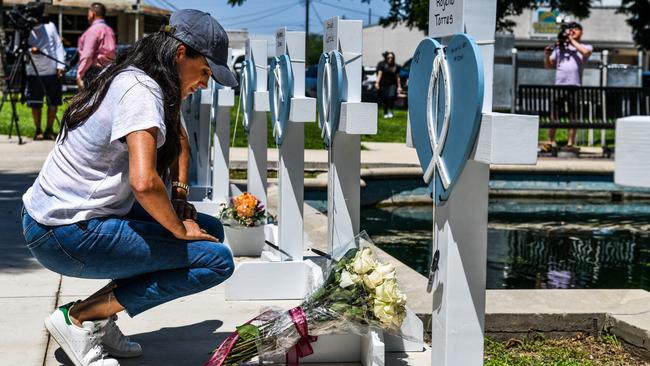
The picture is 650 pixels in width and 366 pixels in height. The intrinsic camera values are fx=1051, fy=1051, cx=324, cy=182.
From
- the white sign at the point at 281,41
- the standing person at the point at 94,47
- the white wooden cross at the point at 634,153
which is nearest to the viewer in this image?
the white wooden cross at the point at 634,153

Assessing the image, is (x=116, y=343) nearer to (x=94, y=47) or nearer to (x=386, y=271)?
(x=386, y=271)

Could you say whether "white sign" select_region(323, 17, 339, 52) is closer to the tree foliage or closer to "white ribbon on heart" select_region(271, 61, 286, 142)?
"white ribbon on heart" select_region(271, 61, 286, 142)

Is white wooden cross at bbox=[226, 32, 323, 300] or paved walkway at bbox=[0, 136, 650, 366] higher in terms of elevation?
white wooden cross at bbox=[226, 32, 323, 300]

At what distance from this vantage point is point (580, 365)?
4.17 metres

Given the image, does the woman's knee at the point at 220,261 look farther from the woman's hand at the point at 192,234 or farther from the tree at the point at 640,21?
the tree at the point at 640,21

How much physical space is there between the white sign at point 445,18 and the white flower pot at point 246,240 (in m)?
3.01

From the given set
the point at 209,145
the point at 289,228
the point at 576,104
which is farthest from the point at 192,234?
the point at 576,104

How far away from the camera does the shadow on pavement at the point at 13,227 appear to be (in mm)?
5965

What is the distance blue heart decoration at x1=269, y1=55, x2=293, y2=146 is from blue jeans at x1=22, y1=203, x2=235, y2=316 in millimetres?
1747

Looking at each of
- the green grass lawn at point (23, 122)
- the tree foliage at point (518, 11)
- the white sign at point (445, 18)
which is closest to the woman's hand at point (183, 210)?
the white sign at point (445, 18)

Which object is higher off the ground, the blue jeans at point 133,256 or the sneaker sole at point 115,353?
the blue jeans at point 133,256

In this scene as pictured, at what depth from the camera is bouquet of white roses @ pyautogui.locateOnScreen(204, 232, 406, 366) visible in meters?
3.68

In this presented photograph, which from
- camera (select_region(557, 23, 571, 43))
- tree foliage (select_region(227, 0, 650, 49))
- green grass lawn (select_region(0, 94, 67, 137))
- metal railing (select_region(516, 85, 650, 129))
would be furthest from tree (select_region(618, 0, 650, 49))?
camera (select_region(557, 23, 571, 43))

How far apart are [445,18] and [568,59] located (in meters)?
11.0
